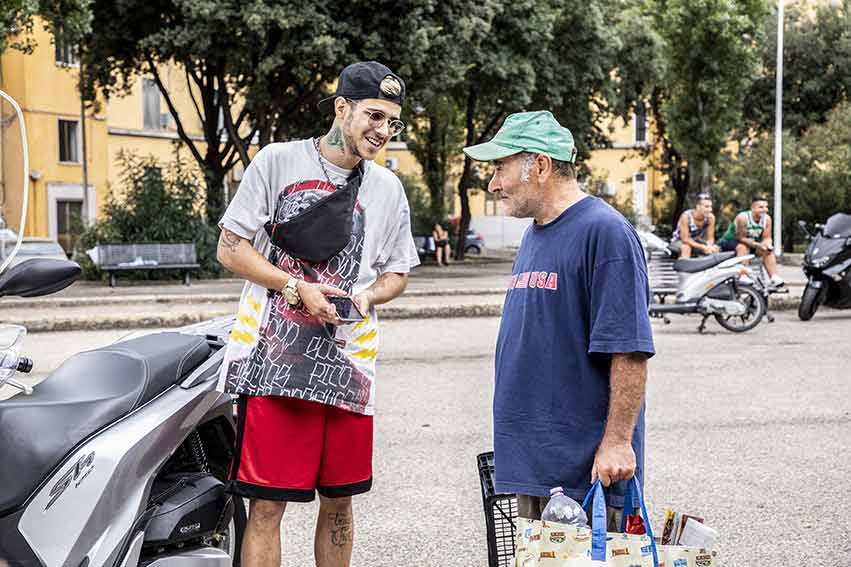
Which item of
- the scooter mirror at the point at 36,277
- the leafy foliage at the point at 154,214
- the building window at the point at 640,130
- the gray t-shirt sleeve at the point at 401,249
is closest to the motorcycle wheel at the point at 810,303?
the gray t-shirt sleeve at the point at 401,249

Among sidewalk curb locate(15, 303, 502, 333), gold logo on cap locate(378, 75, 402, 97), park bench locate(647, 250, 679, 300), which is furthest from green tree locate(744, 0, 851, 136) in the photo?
gold logo on cap locate(378, 75, 402, 97)

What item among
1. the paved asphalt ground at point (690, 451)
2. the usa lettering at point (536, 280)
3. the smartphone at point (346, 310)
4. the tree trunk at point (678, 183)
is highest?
the tree trunk at point (678, 183)

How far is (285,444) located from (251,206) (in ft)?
2.53

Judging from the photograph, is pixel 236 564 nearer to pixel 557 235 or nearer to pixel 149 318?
pixel 557 235

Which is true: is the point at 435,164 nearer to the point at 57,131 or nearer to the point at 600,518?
the point at 57,131

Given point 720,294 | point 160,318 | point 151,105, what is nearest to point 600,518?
point 720,294

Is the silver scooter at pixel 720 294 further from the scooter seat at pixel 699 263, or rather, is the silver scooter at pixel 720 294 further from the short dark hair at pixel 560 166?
the short dark hair at pixel 560 166

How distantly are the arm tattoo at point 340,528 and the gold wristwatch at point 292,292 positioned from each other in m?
0.79

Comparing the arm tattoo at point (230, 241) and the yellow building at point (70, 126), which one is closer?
the arm tattoo at point (230, 241)

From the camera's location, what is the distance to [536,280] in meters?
3.15

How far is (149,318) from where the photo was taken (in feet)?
45.8

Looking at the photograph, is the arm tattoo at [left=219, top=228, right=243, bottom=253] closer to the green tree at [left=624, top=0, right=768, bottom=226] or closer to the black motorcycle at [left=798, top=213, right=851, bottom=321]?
the black motorcycle at [left=798, top=213, right=851, bottom=321]

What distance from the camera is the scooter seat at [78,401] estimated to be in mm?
2986

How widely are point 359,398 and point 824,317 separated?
40.3 ft
